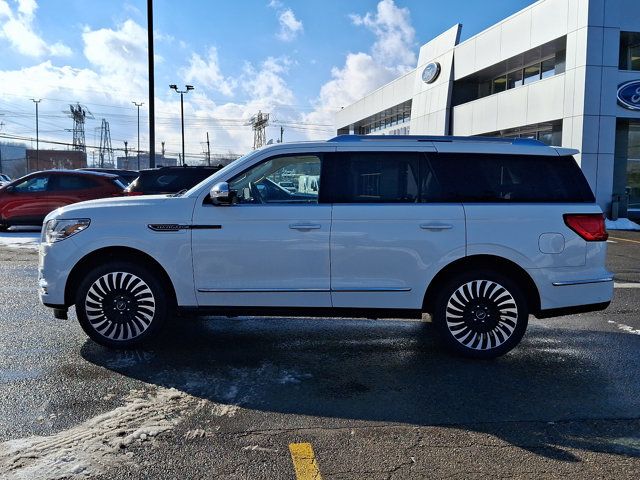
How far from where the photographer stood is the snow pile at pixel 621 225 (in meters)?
19.0

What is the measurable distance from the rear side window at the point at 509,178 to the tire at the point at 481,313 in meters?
0.73

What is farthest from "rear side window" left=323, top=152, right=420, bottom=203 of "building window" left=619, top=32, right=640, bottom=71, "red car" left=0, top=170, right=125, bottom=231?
"building window" left=619, top=32, right=640, bottom=71

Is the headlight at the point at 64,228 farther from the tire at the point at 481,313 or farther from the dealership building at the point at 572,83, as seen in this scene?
the dealership building at the point at 572,83

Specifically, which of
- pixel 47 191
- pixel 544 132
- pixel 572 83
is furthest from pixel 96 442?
pixel 544 132

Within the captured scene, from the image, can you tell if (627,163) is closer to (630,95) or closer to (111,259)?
(630,95)

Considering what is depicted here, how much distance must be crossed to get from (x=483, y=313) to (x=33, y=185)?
1320 cm

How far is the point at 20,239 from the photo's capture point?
13.3m

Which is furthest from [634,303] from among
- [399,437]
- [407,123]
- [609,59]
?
[407,123]

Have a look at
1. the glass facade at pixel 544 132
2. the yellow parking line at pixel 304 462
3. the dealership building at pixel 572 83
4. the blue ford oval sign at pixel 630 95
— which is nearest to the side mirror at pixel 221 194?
the yellow parking line at pixel 304 462

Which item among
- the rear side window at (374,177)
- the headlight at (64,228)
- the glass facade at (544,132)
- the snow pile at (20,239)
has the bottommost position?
the snow pile at (20,239)

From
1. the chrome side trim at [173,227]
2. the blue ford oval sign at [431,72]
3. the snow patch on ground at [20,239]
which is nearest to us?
the chrome side trim at [173,227]

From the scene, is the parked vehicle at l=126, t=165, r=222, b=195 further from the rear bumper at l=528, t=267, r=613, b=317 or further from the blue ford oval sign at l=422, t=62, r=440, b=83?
Result: the blue ford oval sign at l=422, t=62, r=440, b=83

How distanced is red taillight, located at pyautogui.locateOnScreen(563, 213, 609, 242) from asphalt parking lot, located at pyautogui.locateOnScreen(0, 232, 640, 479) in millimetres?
1170

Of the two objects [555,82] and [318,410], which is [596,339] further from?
[555,82]
